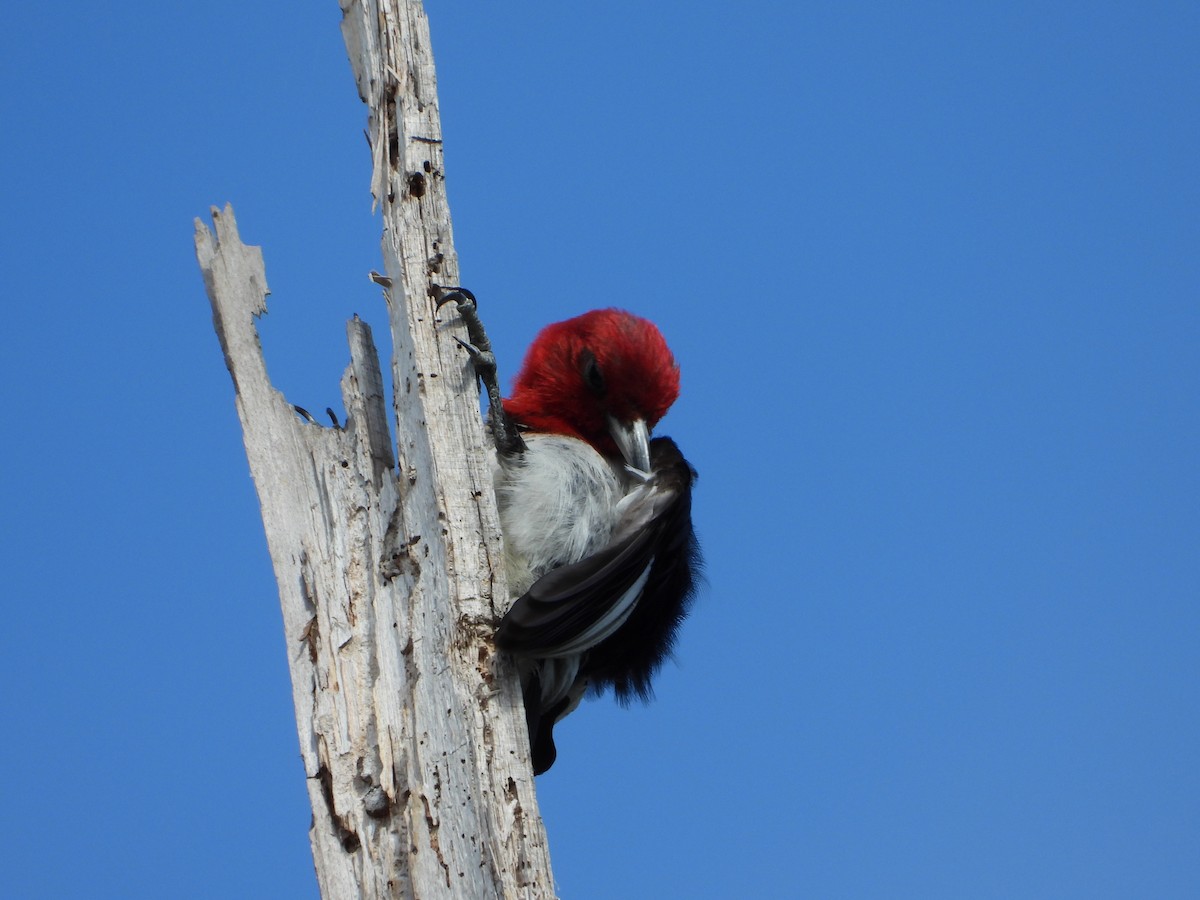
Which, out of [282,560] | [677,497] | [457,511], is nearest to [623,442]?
[677,497]

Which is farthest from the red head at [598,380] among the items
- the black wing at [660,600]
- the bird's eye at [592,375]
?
the black wing at [660,600]

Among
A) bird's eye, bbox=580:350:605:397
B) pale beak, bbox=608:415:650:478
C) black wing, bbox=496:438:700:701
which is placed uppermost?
bird's eye, bbox=580:350:605:397

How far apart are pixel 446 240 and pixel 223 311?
0.85 metres

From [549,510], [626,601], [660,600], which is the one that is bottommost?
[626,601]

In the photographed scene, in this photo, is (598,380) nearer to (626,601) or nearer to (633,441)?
(633,441)

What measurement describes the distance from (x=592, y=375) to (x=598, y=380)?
0.03 m

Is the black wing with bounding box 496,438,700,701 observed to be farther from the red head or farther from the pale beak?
the red head

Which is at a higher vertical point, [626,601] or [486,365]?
[486,365]

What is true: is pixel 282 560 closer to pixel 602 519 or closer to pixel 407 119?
pixel 602 519

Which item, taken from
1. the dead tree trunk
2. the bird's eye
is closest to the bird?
the bird's eye

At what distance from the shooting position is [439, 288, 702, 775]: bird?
358cm

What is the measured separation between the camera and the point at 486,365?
368cm

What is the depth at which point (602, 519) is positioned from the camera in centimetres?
389

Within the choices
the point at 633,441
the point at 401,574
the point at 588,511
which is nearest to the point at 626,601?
the point at 588,511
